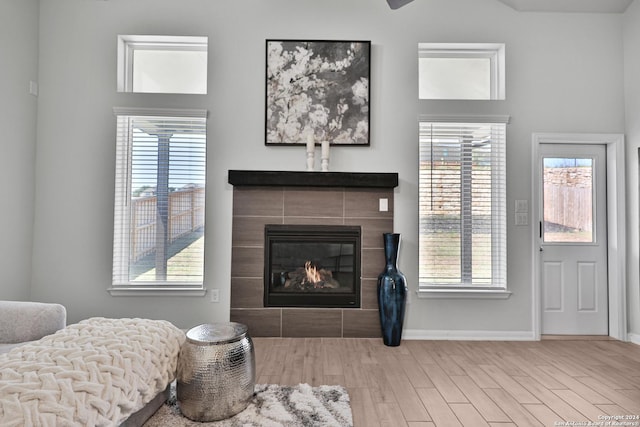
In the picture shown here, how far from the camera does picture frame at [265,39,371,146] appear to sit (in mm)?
3326

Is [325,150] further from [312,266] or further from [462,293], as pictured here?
[462,293]

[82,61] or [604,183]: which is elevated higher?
[82,61]

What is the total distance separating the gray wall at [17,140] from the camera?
2971mm

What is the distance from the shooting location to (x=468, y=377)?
8.04 ft

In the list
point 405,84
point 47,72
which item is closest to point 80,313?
point 47,72

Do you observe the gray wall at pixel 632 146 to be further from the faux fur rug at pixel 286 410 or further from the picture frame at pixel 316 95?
the faux fur rug at pixel 286 410

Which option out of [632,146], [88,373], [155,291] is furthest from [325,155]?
[632,146]

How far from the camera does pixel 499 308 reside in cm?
331

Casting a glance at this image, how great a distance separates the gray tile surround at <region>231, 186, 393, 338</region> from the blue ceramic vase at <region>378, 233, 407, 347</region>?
174 millimetres

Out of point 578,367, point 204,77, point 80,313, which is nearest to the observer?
point 578,367

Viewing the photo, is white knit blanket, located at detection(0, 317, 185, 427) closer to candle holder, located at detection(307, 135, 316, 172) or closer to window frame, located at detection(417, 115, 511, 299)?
candle holder, located at detection(307, 135, 316, 172)

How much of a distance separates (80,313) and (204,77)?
257cm

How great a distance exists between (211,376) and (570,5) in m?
4.38

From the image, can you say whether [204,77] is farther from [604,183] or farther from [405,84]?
[604,183]
